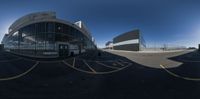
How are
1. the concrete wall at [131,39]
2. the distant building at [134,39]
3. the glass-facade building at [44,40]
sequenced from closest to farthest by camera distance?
the distant building at [134,39]
the concrete wall at [131,39]
the glass-facade building at [44,40]

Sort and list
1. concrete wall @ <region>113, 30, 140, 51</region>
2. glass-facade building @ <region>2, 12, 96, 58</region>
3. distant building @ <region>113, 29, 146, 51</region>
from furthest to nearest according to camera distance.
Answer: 1. glass-facade building @ <region>2, 12, 96, 58</region>
2. concrete wall @ <region>113, 30, 140, 51</region>
3. distant building @ <region>113, 29, 146, 51</region>

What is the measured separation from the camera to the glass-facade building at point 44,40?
1841cm

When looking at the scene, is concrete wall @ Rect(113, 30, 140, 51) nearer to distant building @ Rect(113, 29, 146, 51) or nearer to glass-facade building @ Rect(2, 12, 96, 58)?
distant building @ Rect(113, 29, 146, 51)

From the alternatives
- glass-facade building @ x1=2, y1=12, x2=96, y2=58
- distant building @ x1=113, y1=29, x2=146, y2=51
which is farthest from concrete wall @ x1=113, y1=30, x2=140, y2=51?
glass-facade building @ x1=2, y1=12, x2=96, y2=58

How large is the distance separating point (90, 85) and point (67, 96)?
4.53 feet

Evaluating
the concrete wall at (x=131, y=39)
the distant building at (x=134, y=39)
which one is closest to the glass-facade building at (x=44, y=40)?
the concrete wall at (x=131, y=39)

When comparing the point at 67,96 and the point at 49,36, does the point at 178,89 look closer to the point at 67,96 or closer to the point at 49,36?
the point at 67,96

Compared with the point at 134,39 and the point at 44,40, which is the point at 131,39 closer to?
the point at 134,39

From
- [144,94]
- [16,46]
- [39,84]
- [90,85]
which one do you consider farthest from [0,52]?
[144,94]

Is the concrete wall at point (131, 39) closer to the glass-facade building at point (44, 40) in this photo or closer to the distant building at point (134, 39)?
the distant building at point (134, 39)

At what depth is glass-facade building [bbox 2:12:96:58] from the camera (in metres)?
18.4

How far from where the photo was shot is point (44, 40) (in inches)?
766

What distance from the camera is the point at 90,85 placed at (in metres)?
5.93

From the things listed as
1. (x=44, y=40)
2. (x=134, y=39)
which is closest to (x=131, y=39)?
(x=134, y=39)
